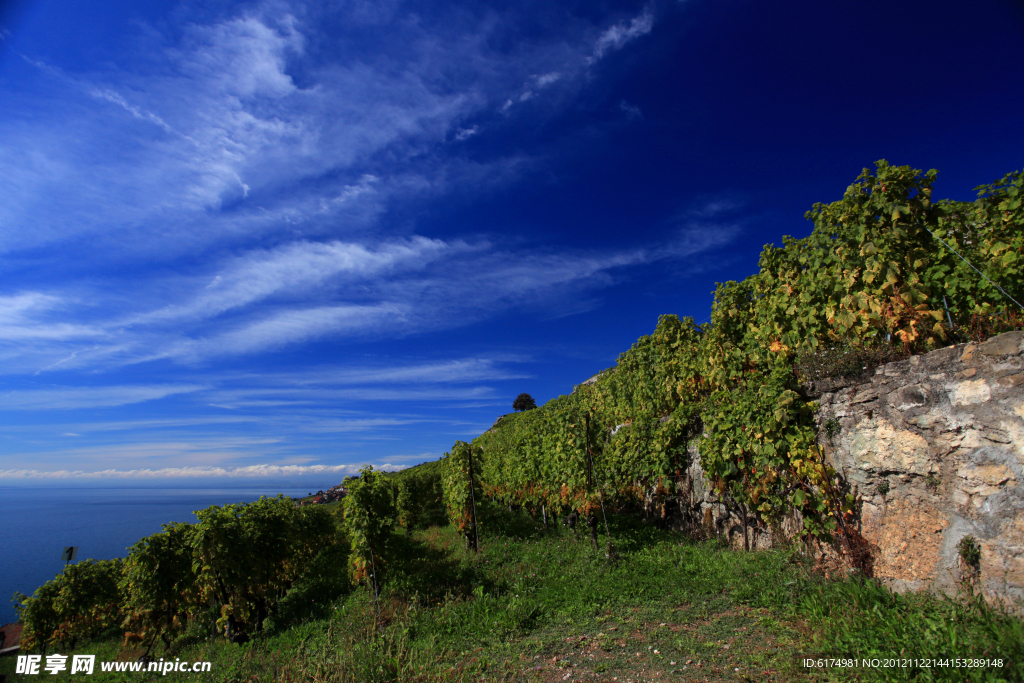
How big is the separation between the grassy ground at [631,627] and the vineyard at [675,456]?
0.64 ft

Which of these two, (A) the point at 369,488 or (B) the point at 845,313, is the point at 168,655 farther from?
(B) the point at 845,313

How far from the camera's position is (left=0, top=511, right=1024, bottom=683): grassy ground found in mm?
3941

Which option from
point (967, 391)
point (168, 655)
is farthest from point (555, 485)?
point (168, 655)

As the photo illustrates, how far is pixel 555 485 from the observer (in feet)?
37.8

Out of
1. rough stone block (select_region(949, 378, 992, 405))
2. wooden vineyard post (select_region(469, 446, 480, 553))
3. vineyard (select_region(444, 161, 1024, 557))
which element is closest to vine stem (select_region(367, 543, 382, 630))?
wooden vineyard post (select_region(469, 446, 480, 553))

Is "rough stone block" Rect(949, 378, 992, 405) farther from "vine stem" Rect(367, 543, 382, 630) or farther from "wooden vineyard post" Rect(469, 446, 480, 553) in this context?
"wooden vineyard post" Rect(469, 446, 480, 553)

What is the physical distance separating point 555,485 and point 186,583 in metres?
9.57

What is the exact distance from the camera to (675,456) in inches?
381

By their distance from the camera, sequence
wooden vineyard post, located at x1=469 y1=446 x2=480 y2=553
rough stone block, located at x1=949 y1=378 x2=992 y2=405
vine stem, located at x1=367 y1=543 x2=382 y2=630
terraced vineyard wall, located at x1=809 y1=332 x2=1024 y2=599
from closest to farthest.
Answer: terraced vineyard wall, located at x1=809 y1=332 x2=1024 y2=599 < rough stone block, located at x1=949 y1=378 x2=992 y2=405 < vine stem, located at x1=367 y1=543 x2=382 y2=630 < wooden vineyard post, located at x1=469 y1=446 x2=480 y2=553

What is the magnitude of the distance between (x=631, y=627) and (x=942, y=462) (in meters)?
4.39

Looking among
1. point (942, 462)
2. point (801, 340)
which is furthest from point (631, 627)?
point (801, 340)

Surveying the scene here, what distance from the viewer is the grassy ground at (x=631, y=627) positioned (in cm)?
394

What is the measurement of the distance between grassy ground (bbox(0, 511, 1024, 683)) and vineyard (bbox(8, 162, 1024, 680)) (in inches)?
7.6

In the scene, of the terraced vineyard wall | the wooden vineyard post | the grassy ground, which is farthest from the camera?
the wooden vineyard post
